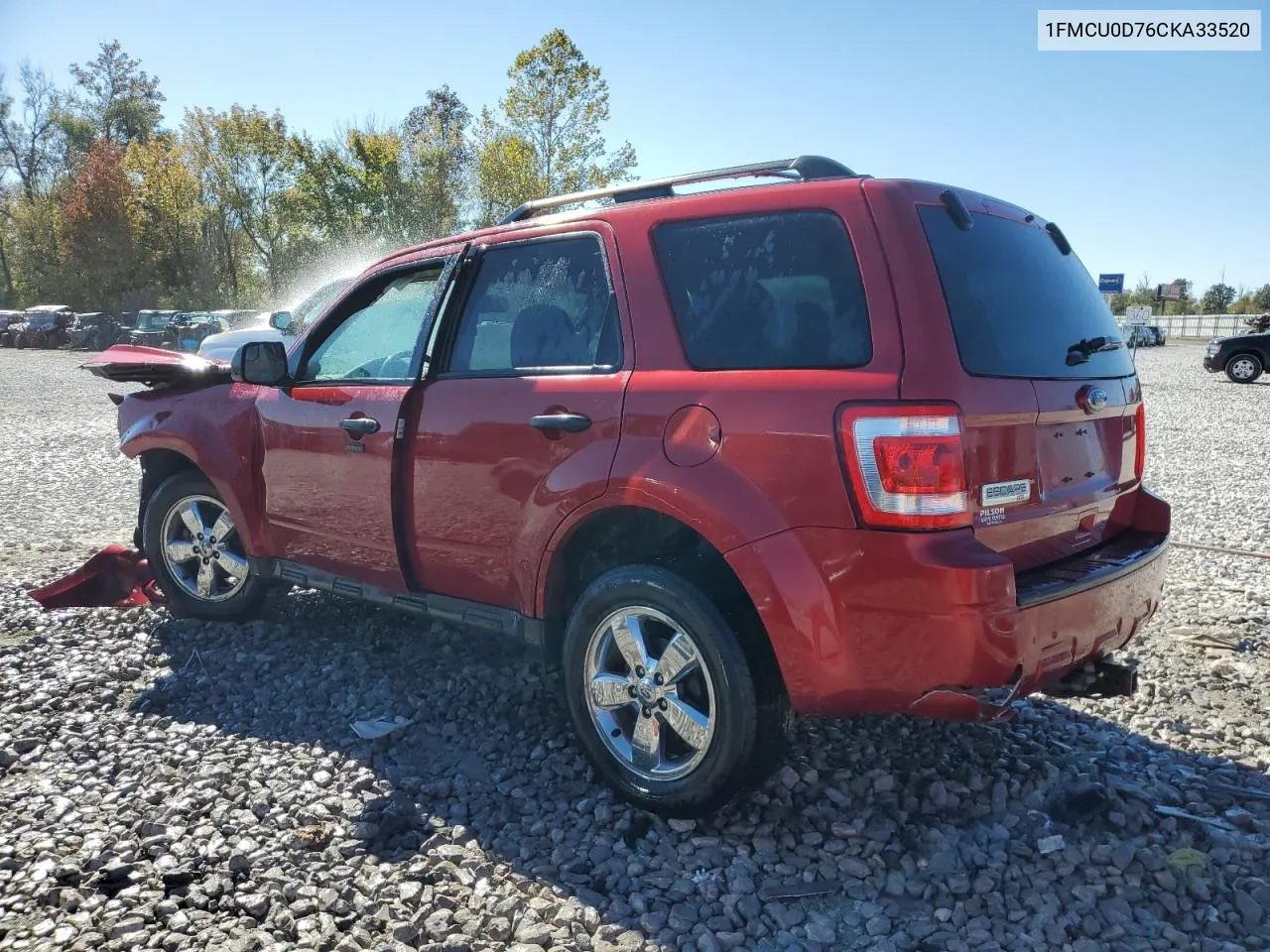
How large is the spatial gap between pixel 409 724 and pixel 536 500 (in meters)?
1.20

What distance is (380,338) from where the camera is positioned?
411 cm

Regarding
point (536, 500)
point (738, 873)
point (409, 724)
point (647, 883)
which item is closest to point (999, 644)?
point (738, 873)

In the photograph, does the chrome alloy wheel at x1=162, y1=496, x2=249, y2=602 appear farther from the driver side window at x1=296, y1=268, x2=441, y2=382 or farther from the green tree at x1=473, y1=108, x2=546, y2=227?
the green tree at x1=473, y1=108, x2=546, y2=227

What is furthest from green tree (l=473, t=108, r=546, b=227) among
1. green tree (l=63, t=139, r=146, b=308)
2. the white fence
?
the white fence

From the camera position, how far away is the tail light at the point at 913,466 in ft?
8.18

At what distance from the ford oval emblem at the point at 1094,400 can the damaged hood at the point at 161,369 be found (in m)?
3.85

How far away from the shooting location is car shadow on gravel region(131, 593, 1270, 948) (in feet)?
8.72

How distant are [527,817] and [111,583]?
3.33m

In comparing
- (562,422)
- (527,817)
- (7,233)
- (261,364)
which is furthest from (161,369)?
(7,233)

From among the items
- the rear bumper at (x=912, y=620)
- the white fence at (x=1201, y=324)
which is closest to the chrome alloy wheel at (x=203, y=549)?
the rear bumper at (x=912, y=620)

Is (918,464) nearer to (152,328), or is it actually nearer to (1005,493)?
(1005,493)

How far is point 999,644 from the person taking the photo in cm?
250

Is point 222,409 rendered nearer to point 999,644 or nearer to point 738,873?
point 738,873

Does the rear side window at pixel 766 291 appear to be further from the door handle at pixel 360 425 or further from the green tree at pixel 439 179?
the green tree at pixel 439 179
